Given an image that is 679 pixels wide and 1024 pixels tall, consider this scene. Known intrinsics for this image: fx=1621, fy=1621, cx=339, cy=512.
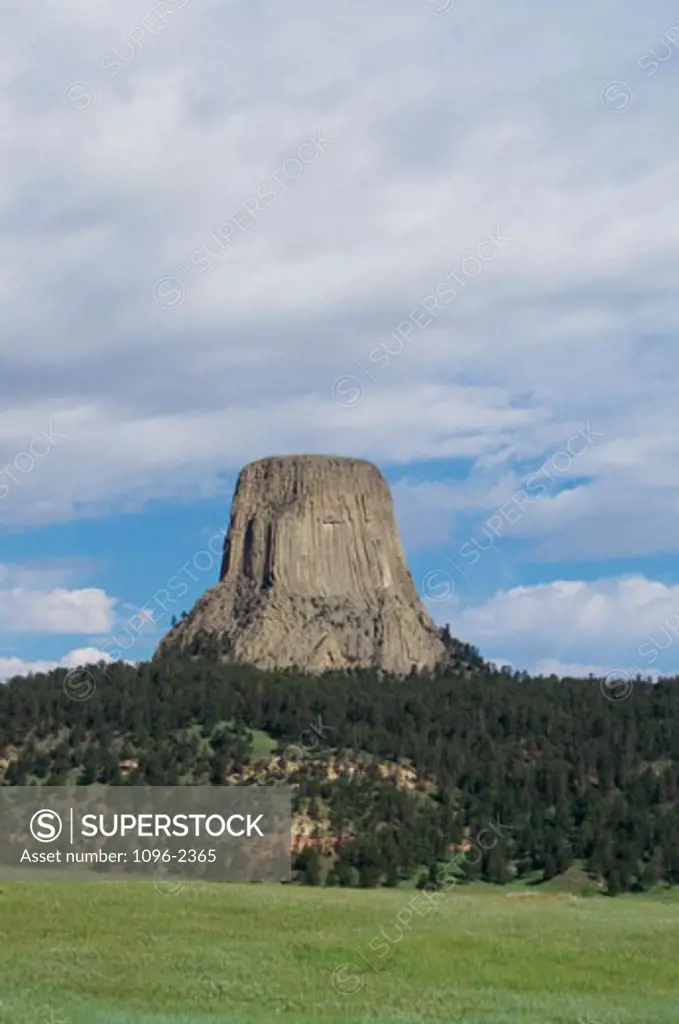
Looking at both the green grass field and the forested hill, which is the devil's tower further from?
the green grass field

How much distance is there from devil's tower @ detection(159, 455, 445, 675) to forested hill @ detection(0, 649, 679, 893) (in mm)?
10367

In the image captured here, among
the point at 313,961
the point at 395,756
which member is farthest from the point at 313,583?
the point at 313,961

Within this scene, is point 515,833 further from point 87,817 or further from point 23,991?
point 23,991

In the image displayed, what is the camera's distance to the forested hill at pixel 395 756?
9762 centimetres

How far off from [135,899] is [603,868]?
159 feet

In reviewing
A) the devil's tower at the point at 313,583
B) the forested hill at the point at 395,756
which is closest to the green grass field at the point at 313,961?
the forested hill at the point at 395,756

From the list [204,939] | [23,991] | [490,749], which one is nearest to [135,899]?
[204,939]

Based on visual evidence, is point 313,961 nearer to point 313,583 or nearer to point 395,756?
point 395,756

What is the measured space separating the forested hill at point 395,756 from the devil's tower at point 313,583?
34.0 ft

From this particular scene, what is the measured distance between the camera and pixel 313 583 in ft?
488

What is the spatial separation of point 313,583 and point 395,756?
35.7 meters

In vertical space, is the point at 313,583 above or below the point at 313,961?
above

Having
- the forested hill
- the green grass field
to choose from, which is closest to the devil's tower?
the forested hill

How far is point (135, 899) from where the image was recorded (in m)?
51.6
